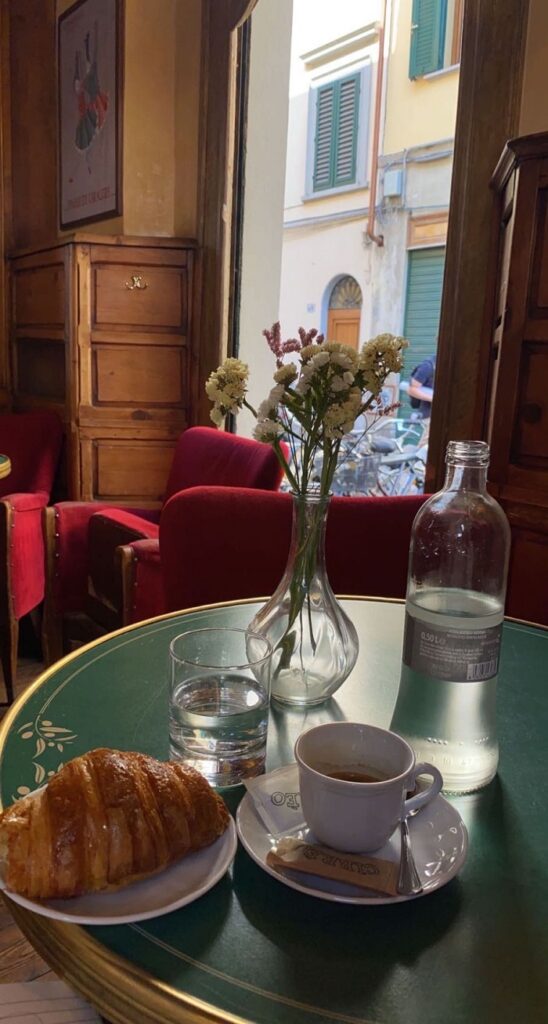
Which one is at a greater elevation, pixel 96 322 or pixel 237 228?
pixel 237 228

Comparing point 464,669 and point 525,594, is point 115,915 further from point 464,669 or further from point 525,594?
point 525,594

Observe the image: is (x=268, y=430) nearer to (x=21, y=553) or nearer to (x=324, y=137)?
(x=21, y=553)

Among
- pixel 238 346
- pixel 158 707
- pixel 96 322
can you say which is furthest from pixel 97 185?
pixel 158 707

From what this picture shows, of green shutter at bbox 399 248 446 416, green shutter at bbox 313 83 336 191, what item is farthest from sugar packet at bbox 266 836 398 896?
green shutter at bbox 313 83 336 191

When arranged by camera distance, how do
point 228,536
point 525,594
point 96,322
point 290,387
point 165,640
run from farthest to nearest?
point 96,322 < point 525,594 < point 228,536 < point 165,640 < point 290,387

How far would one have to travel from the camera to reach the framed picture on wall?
312 centimetres

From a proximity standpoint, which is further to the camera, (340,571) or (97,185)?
(97,185)

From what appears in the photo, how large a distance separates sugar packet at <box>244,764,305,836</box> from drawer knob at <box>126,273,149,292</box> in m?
2.76

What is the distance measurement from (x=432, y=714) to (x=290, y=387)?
1.24 feet

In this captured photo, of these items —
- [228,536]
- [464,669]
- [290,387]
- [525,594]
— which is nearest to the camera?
[464,669]

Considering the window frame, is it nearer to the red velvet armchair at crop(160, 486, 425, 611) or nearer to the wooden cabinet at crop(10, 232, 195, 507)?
the wooden cabinet at crop(10, 232, 195, 507)

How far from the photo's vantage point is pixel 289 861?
0.60 m

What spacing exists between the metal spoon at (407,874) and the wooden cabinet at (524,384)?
53.5 inches

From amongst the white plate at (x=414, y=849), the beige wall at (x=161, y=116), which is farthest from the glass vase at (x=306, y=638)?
the beige wall at (x=161, y=116)
